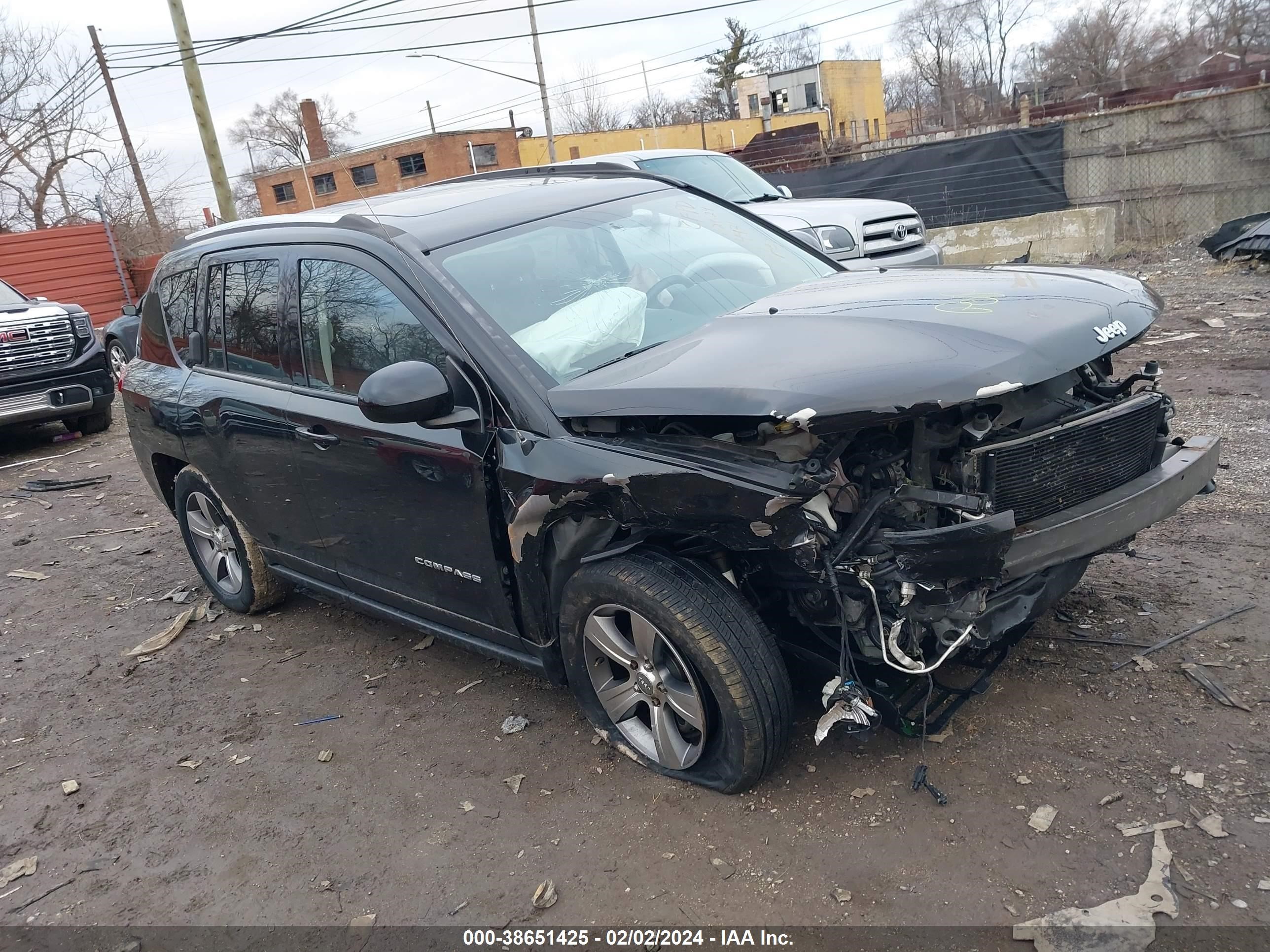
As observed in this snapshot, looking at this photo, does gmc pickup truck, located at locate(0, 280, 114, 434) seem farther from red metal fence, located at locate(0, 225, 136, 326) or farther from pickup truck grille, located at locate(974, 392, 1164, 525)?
red metal fence, located at locate(0, 225, 136, 326)

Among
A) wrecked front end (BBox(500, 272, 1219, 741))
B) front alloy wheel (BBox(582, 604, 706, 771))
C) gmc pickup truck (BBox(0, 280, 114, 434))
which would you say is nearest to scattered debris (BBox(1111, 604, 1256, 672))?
→ wrecked front end (BBox(500, 272, 1219, 741))

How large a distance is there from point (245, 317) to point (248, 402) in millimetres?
387

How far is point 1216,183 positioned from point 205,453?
15086 millimetres

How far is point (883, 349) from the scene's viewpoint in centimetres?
260

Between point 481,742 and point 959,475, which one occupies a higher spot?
point 959,475

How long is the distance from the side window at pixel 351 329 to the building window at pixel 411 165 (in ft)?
152

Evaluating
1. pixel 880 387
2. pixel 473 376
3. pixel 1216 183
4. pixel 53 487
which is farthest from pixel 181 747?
pixel 1216 183

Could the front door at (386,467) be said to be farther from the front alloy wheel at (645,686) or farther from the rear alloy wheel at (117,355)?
the rear alloy wheel at (117,355)

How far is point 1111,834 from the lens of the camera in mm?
2629

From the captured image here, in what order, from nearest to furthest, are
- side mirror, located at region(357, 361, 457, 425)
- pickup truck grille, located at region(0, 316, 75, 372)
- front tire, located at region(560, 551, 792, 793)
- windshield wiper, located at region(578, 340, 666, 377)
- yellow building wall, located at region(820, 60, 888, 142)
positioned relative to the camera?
front tire, located at region(560, 551, 792, 793), side mirror, located at region(357, 361, 457, 425), windshield wiper, located at region(578, 340, 666, 377), pickup truck grille, located at region(0, 316, 75, 372), yellow building wall, located at region(820, 60, 888, 142)

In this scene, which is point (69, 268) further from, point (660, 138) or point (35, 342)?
point (660, 138)

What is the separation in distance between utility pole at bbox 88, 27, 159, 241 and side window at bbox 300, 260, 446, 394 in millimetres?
28018

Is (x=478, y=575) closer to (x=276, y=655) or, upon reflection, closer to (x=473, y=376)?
(x=473, y=376)

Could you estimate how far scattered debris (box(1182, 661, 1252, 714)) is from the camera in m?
3.11
